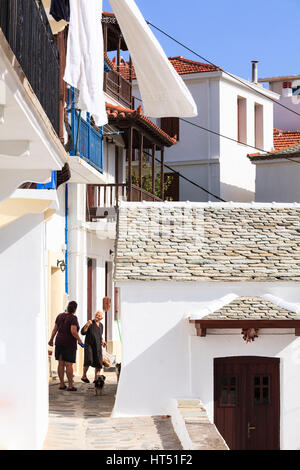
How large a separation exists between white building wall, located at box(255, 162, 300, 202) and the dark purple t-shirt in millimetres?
15276

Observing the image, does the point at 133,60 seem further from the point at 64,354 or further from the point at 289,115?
the point at 289,115

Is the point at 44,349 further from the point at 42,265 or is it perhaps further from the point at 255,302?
the point at 255,302

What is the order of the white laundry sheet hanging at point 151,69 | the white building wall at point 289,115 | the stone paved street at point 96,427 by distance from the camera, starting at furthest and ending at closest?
the white building wall at point 289,115 → the stone paved street at point 96,427 → the white laundry sheet hanging at point 151,69

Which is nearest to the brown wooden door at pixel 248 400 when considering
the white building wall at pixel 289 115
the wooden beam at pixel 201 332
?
the wooden beam at pixel 201 332

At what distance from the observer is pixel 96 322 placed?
1733 cm

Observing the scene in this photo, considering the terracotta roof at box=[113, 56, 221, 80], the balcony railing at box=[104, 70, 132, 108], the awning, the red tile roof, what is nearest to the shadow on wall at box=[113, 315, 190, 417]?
the awning

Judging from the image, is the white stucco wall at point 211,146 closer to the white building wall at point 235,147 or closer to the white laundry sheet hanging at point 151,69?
the white building wall at point 235,147

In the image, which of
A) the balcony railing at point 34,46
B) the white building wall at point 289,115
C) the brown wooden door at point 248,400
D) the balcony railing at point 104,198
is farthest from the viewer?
the white building wall at point 289,115

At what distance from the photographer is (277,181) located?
1214 inches

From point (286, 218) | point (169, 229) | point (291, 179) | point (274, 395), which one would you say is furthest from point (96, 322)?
point (291, 179)

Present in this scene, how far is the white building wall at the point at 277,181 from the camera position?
99.7 ft

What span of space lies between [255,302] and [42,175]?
25.9 feet

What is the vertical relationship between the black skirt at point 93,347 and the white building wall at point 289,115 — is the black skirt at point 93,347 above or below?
below

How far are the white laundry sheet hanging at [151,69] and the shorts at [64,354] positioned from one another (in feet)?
19.2
